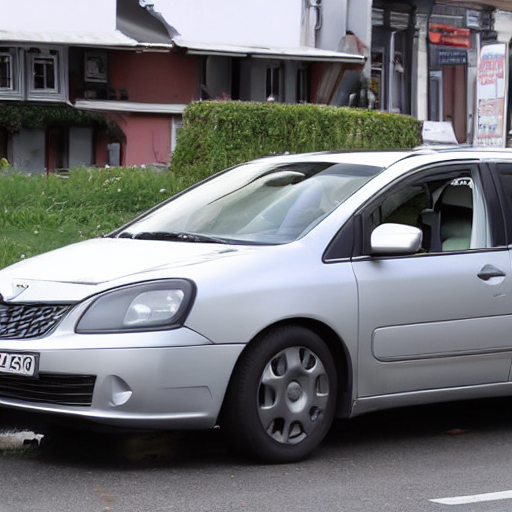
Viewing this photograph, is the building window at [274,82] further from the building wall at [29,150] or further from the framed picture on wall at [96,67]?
the building wall at [29,150]

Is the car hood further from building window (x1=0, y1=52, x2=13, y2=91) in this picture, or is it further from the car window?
building window (x1=0, y1=52, x2=13, y2=91)

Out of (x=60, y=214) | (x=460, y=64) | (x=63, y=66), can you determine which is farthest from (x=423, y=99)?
(x=60, y=214)

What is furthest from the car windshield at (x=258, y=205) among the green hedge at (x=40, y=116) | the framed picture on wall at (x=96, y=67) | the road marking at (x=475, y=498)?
the framed picture on wall at (x=96, y=67)

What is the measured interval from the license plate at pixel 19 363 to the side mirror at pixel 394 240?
1753 mm

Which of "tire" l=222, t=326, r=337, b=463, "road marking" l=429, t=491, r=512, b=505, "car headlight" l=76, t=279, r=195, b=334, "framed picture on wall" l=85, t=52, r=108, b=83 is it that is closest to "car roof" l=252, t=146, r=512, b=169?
"tire" l=222, t=326, r=337, b=463

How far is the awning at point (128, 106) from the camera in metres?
22.7

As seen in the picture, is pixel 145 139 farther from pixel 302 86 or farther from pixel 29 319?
pixel 29 319

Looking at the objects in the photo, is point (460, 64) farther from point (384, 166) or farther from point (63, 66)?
point (384, 166)

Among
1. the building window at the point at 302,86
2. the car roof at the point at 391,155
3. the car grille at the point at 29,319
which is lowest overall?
the car grille at the point at 29,319

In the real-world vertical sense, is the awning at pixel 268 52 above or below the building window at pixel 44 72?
above

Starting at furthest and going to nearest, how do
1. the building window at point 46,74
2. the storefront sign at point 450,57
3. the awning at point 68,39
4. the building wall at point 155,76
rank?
the storefront sign at point 450,57 < the building wall at point 155,76 < the building window at point 46,74 < the awning at point 68,39

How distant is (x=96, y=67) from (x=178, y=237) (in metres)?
16.5

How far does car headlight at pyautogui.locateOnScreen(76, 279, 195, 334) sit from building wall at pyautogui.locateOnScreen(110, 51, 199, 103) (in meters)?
17.5

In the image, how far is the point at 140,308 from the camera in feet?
20.0
